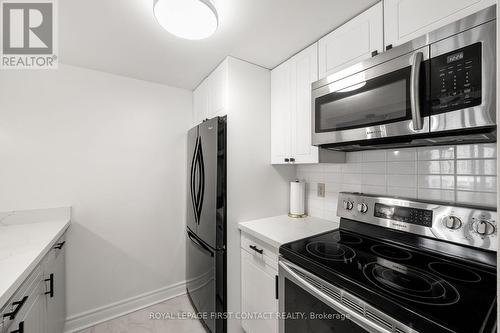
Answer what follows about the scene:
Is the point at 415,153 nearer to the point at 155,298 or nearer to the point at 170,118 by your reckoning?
the point at 170,118

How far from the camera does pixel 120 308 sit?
2.05 meters

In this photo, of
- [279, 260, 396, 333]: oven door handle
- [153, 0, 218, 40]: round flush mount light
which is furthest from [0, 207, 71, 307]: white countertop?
[153, 0, 218, 40]: round flush mount light

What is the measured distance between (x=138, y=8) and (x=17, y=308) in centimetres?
156

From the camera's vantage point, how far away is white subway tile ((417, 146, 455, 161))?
1.15 meters

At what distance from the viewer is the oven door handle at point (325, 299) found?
0.76 metres

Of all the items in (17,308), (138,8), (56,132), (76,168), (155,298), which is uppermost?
(138,8)

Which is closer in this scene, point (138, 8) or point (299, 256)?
point (299, 256)

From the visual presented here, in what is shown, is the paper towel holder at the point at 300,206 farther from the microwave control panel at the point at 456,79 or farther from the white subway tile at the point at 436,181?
the microwave control panel at the point at 456,79

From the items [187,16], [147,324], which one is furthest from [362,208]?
[147,324]

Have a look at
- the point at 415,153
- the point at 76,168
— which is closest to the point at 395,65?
the point at 415,153

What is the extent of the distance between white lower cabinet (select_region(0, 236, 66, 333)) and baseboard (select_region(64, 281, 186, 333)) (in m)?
0.18

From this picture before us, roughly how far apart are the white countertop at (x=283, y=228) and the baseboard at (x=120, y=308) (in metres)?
1.35

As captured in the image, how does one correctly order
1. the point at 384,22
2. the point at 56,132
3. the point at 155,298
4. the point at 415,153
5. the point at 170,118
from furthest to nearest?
1. the point at 170,118
2. the point at 155,298
3. the point at 56,132
4. the point at 415,153
5. the point at 384,22

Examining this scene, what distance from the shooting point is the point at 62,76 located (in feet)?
6.11
